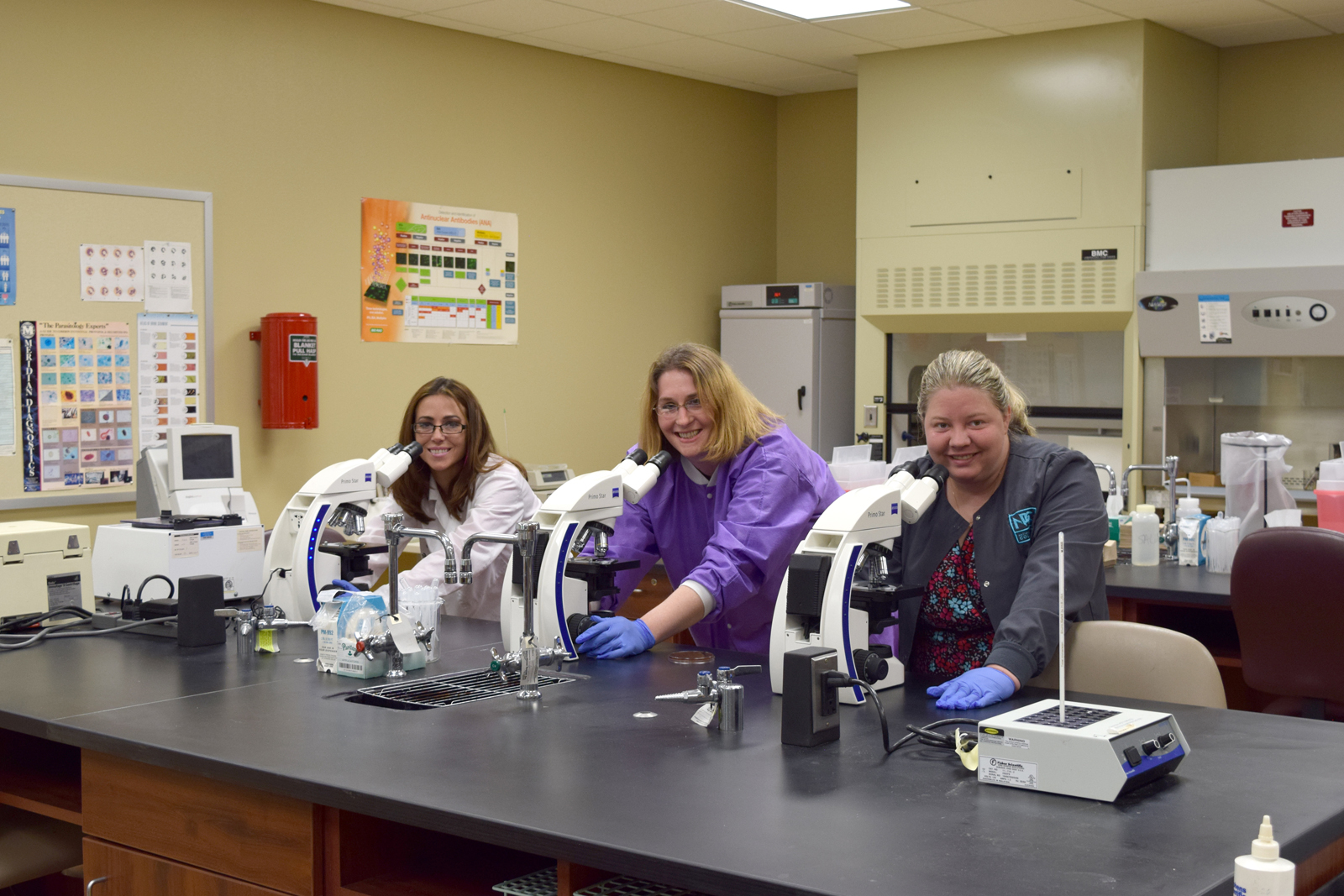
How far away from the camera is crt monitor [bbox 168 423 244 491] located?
3.14 metres

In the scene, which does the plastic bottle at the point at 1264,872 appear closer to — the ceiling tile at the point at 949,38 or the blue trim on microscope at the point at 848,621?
the blue trim on microscope at the point at 848,621

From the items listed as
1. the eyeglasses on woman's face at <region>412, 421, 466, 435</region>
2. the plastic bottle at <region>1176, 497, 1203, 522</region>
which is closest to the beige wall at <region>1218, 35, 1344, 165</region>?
the plastic bottle at <region>1176, 497, 1203, 522</region>

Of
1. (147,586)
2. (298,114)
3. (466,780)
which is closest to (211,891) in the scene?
(466,780)

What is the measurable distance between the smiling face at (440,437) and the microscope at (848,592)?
147 cm

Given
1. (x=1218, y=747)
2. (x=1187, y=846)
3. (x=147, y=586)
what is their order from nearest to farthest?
(x=1187, y=846) → (x=1218, y=747) → (x=147, y=586)

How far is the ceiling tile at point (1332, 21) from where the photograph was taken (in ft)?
16.7

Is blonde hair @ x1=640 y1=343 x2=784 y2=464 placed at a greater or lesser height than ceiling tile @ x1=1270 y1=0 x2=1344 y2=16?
lesser

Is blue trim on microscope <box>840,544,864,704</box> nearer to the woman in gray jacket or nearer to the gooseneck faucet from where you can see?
the woman in gray jacket

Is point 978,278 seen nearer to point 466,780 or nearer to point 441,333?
point 441,333

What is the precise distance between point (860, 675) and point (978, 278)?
3.76m

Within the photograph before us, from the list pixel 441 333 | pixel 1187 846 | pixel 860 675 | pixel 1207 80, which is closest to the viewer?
pixel 1187 846

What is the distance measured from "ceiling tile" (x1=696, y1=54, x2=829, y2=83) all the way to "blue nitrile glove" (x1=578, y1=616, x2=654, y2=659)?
12.6 feet

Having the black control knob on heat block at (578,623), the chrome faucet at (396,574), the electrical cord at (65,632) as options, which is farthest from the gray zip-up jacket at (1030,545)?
the electrical cord at (65,632)

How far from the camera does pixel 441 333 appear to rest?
528 cm
